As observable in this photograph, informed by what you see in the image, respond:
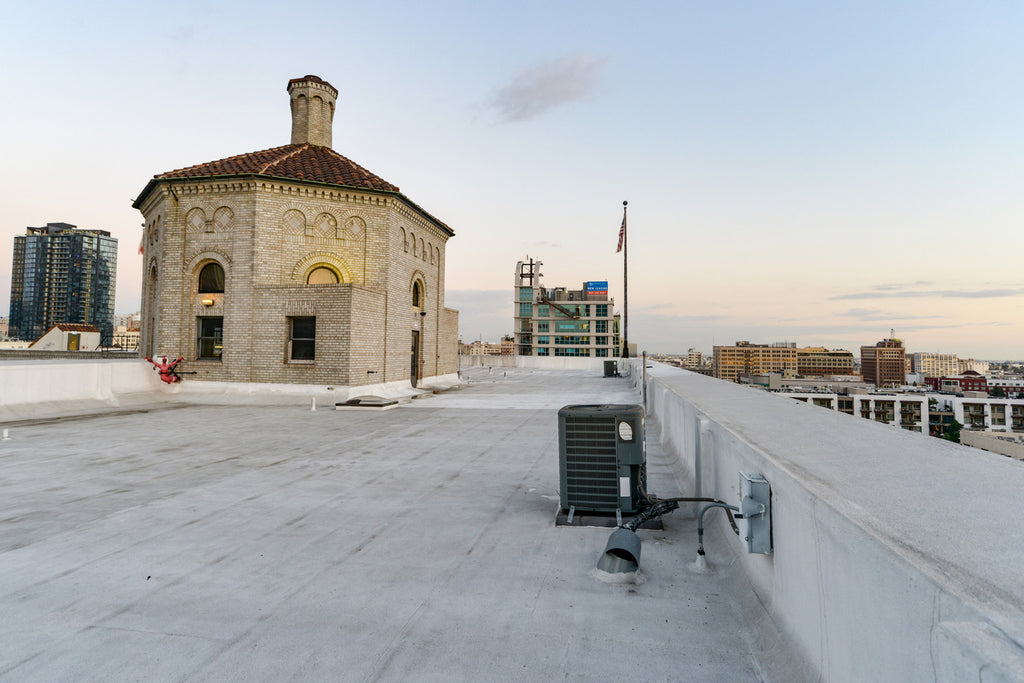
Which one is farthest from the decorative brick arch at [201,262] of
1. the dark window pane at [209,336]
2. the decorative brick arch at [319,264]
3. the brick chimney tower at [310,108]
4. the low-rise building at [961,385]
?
the low-rise building at [961,385]

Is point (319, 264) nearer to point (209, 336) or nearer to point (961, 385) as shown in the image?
point (209, 336)

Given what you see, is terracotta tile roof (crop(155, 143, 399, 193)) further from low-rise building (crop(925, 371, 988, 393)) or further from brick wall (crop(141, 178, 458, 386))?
low-rise building (crop(925, 371, 988, 393))

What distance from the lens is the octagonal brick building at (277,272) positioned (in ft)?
63.8

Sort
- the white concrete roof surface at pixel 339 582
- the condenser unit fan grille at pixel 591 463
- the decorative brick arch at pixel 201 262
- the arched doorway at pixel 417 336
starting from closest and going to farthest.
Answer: the white concrete roof surface at pixel 339 582
the condenser unit fan grille at pixel 591 463
the decorative brick arch at pixel 201 262
the arched doorway at pixel 417 336

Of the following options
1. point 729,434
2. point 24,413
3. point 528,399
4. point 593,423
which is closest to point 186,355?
point 24,413

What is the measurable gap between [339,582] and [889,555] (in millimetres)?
3919

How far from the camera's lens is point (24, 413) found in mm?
13719

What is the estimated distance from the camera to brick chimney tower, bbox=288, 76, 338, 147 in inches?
994

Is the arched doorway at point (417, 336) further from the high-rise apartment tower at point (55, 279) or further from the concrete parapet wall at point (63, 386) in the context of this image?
the high-rise apartment tower at point (55, 279)

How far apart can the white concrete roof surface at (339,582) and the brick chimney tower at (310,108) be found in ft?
71.3

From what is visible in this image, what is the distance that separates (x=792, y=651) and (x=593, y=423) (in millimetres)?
2766

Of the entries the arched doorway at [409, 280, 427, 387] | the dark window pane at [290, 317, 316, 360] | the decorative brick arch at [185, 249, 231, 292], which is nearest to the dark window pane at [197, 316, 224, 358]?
the decorative brick arch at [185, 249, 231, 292]

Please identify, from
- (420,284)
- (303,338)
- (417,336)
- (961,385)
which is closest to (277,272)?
(303,338)

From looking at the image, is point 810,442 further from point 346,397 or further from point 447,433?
point 346,397
